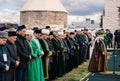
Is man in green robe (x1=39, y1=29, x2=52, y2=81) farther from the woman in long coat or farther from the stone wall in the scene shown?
the stone wall

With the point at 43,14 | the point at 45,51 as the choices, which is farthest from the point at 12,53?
the point at 43,14

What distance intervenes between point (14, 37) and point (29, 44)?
44.2 inches

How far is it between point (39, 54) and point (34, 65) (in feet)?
1.28

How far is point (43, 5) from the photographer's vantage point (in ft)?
205

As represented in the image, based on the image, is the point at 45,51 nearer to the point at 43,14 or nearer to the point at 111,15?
the point at 111,15

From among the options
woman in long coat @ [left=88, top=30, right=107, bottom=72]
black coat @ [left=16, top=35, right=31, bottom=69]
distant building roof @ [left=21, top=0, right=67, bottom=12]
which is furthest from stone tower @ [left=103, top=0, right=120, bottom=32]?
black coat @ [left=16, top=35, right=31, bottom=69]

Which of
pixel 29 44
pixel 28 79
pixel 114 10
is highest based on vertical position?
pixel 114 10

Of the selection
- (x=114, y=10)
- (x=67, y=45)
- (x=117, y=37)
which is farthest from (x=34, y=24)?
(x=67, y=45)

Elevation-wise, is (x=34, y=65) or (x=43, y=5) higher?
(x=43, y=5)

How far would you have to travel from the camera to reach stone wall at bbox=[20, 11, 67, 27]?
195 ft

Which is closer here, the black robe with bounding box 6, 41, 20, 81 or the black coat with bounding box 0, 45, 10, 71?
the black coat with bounding box 0, 45, 10, 71

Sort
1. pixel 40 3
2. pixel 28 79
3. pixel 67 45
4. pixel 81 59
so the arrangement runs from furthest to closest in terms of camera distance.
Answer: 1. pixel 40 3
2. pixel 81 59
3. pixel 67 45
4. pixel 28 79

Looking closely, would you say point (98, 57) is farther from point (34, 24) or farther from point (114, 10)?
point (34, 24)

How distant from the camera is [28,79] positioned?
10148mm
